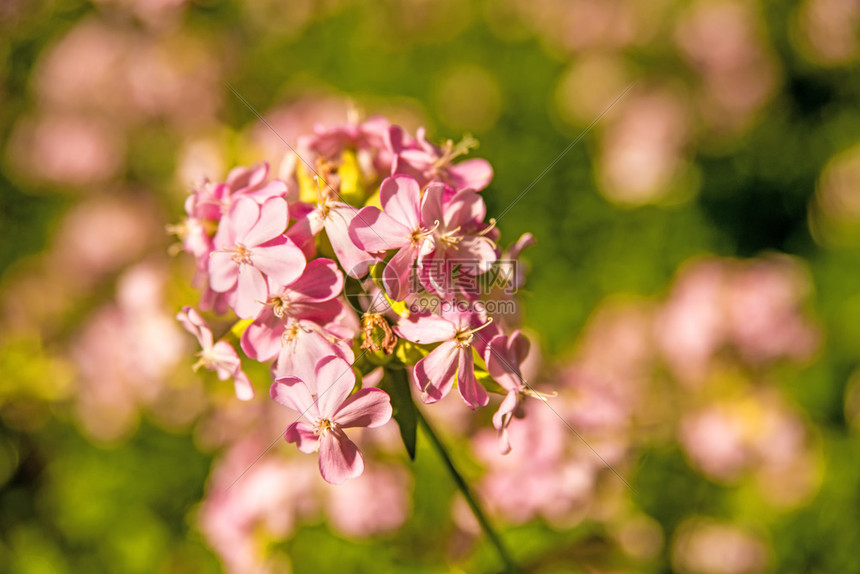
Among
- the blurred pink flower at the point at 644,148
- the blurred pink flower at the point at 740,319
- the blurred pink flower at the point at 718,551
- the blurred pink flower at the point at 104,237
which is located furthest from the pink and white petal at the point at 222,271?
the blurred pink flower at the point at 644,148

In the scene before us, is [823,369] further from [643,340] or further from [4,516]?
[4,516]

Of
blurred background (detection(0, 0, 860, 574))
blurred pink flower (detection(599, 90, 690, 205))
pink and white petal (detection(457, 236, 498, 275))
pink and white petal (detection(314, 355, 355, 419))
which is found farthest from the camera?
blurred pink flower (detection(599, 90, 690, 205))

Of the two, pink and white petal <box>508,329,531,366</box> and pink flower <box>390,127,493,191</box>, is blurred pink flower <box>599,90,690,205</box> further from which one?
pink and white petal <box>508,329,531,366</box>

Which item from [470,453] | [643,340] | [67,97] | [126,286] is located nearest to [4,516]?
[126,286]

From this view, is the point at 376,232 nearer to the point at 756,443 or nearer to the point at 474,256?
the point at 474,256

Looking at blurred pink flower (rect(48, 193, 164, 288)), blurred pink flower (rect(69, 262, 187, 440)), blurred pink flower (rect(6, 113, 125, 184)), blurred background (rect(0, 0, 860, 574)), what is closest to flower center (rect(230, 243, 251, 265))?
blurred background (rect(0, 0, 860, 574))

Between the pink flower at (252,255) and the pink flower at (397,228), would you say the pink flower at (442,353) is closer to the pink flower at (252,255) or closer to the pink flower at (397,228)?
the pink flower at (397,228)
